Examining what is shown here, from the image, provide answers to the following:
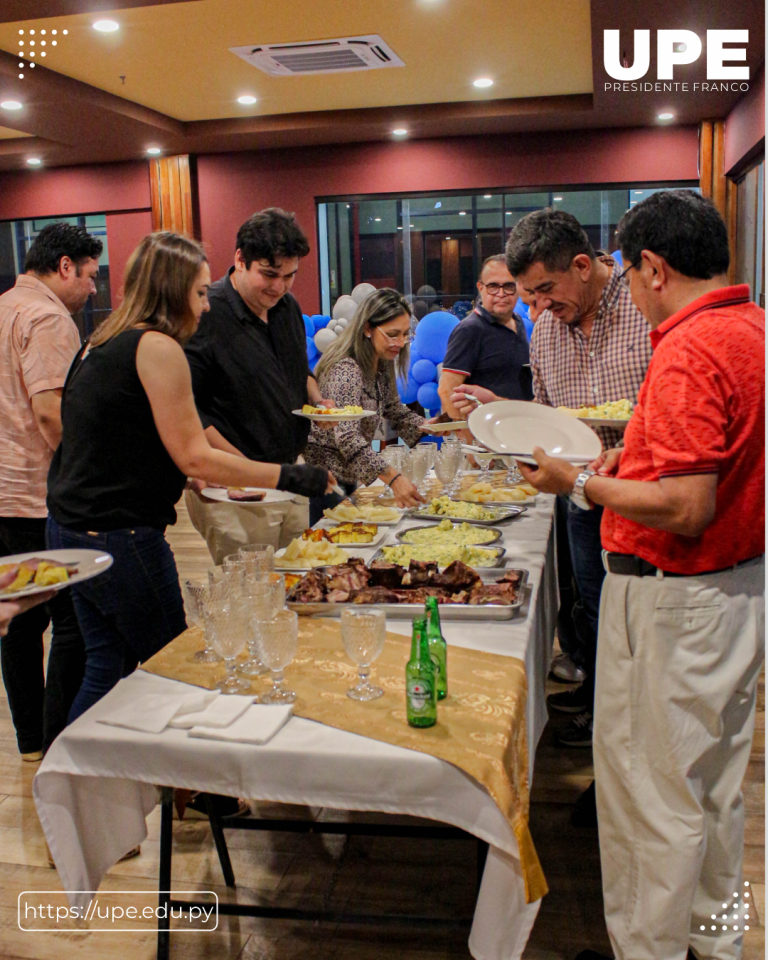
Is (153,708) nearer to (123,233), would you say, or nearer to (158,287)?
(158,287)

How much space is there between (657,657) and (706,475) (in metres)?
0.38

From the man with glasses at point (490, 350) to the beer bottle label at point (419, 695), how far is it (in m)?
2.35

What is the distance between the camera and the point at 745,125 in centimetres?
624

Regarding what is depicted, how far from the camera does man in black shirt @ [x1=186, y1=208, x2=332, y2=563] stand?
2574 mm

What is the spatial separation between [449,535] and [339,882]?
95 cm

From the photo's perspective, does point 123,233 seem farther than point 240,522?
Yes

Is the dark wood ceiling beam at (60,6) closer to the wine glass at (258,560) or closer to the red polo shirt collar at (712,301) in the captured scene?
the wine glass at (258,560)

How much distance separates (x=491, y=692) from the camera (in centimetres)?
158

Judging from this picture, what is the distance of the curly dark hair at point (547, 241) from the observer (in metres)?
2.31

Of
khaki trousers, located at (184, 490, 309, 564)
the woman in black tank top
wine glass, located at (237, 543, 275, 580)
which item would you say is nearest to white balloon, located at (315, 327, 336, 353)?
khaki trousers, located at (184, 490, 309, 564)

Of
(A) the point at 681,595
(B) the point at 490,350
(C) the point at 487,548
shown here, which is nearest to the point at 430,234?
(B) the point at 490,350

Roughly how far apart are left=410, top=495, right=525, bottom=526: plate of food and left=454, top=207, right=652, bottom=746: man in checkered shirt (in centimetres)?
26

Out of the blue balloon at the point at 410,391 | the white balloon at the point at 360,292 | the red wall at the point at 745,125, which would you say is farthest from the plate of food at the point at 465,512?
the white balloon at the point at 360,292

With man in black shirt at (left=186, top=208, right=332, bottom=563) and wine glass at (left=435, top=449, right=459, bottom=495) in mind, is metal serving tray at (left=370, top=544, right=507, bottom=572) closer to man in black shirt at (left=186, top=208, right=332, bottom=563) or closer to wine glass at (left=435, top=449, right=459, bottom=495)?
man in black shirt at (left=186, top=208, right=332, bottom=563)
